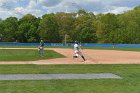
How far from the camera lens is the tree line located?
121500 mm

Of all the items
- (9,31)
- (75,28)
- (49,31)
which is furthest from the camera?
(9,31)

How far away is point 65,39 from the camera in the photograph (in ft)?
423

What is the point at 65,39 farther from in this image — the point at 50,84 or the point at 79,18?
the point at 50,84

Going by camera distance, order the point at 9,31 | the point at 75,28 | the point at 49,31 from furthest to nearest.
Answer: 1. the point at 9,31
2. the point at 75,28
3. the point at 49,31

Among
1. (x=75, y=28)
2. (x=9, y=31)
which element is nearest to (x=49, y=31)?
(x=75, y=28)

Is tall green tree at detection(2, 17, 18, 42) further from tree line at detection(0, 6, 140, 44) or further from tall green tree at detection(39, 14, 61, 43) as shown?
tall green tree at detection(39, 14, 61, 43)

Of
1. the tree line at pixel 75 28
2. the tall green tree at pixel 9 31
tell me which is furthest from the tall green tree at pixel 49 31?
the tall green tree at pixel 9 31

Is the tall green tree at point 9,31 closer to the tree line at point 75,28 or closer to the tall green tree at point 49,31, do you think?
the tree line at point 75,28

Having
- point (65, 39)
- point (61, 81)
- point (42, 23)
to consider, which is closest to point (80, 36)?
point (65, 39)

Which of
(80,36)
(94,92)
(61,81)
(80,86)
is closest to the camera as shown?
(94,92)

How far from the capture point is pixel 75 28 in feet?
440

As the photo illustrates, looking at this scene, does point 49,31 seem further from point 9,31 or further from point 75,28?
point 9,31

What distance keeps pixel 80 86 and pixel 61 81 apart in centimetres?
171

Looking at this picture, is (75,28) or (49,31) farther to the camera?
(75,28)
